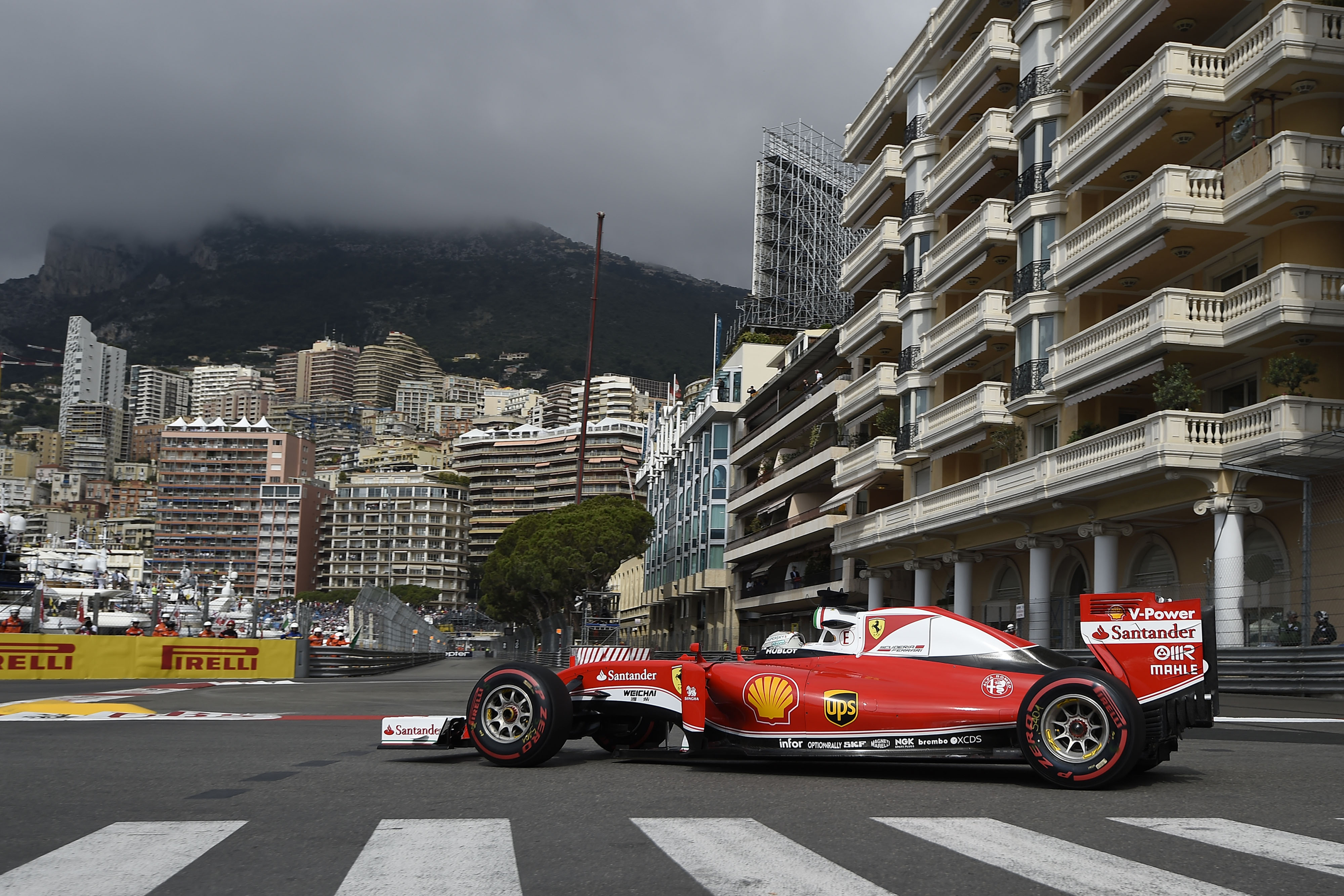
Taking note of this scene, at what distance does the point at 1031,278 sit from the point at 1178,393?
8869 mm

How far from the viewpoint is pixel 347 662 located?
3541 cm

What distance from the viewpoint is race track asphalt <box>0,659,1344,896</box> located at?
17.0 ft

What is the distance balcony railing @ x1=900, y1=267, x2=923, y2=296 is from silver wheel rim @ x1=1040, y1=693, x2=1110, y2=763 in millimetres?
35762

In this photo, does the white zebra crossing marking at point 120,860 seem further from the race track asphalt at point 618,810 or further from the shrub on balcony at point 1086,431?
the shrub on balcony at point 1086,431

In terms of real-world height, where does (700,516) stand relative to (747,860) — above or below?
above

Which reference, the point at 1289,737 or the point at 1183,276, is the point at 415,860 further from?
the point at 1183,276

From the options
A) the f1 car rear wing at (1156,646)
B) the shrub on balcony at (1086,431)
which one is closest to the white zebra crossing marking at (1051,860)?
the f1 car rear wing at (1156,646)

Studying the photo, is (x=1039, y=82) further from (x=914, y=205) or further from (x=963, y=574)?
(x=963, y=574)

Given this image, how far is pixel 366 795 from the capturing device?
7.85m

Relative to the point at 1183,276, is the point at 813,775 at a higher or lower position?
lower

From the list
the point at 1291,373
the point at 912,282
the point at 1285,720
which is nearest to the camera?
the point at 1285,720

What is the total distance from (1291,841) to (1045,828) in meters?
1.10

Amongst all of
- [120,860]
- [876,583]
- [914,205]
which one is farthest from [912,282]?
[120,860]

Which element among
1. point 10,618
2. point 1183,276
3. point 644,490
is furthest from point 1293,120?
point 644,490
